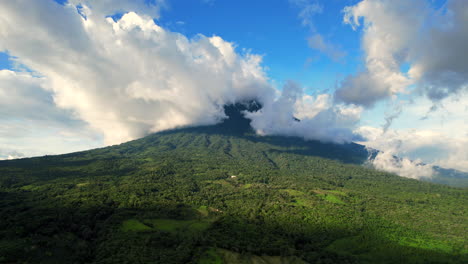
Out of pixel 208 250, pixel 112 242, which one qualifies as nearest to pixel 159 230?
pixel 112 242

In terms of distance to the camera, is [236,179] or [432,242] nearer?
[432,242]

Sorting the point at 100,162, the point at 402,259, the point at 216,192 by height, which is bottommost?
the point at 402,259

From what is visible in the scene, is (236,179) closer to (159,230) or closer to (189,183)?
(189,183)

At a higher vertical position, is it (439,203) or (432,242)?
(439,203)

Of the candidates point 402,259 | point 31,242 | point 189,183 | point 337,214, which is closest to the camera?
point 31,242

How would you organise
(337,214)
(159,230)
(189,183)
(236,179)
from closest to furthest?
(159,230) → (337,214) → (189,183) → (236,179)

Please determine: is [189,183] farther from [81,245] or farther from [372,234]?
[372,234]

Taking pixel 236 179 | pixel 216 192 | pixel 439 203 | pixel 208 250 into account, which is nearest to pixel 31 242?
pixel 208 250
